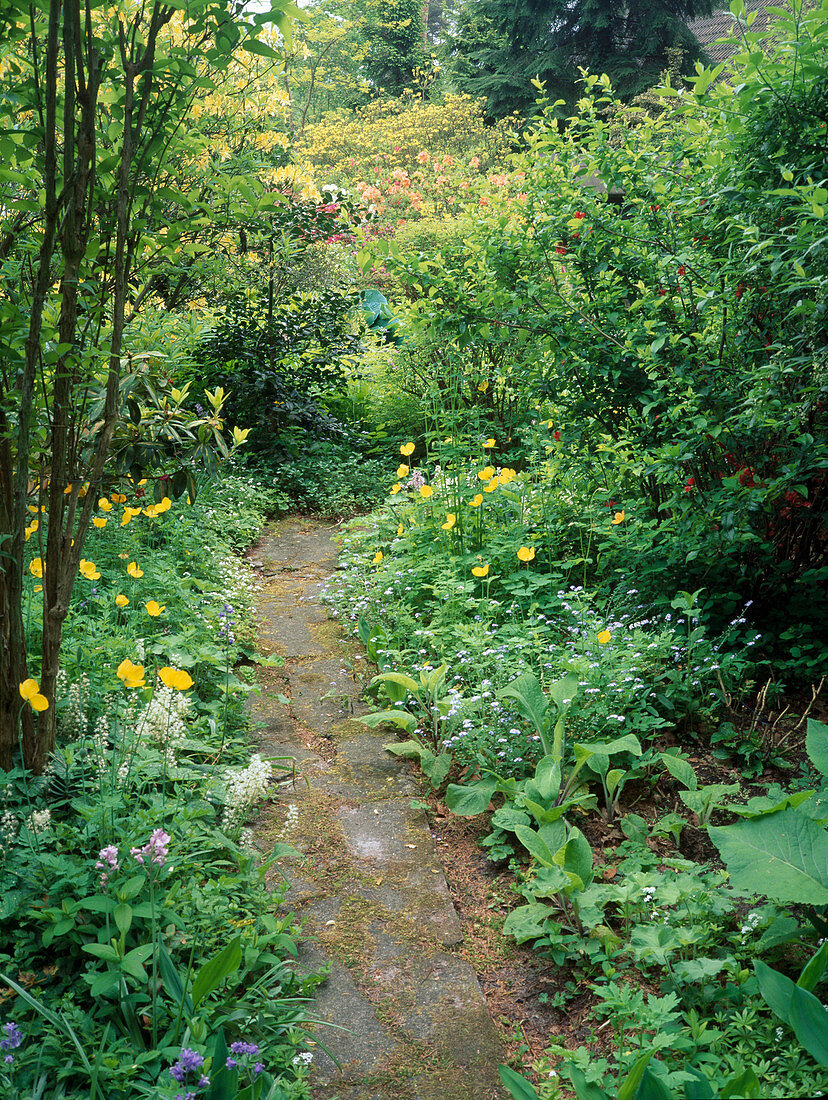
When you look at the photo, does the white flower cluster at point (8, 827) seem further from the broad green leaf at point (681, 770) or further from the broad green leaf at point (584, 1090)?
the broad green leaf at point (681, 770)

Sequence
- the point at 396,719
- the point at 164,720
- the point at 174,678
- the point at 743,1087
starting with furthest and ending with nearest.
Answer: the point at 396,719 < the point at 164,720 < the point at 174,678 < the point at 743,1087

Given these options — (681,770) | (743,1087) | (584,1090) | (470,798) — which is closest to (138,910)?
(584,1090)

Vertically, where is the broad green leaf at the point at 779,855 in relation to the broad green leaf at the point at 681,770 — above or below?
above

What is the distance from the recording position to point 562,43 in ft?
56.9

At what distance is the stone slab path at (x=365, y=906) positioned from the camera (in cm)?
169

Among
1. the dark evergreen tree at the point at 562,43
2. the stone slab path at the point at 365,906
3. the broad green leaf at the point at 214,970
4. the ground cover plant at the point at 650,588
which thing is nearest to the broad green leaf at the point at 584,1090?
the ground cover plant at the point at 650,588

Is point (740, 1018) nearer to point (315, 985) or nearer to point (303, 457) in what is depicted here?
point (315, 985)

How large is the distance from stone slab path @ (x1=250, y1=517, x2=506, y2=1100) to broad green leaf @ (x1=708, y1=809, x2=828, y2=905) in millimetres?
696

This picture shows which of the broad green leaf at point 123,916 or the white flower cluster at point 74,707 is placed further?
the white flower cluster at point 74,707

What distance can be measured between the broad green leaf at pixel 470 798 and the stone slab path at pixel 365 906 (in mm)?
149

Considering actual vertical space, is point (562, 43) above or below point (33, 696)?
above

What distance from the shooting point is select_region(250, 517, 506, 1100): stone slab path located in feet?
5.53

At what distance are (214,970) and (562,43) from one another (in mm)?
20435

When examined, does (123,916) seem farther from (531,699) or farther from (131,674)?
(531,699)
